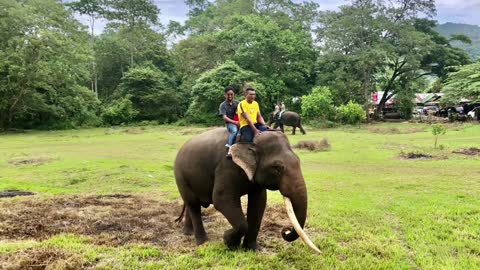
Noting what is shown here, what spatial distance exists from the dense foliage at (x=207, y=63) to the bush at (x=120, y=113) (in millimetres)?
91

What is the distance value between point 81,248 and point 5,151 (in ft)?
50.8

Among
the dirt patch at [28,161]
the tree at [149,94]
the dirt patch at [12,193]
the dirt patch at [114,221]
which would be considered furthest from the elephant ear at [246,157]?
the tree at [149,94]

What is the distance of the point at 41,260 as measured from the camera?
18.0 ft

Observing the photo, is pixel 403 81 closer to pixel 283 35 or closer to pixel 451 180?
pixel 283 35

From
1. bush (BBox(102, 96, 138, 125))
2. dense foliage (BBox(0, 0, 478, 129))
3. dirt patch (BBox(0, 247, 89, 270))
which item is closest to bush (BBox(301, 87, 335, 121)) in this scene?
dense foliage (BBox(0, 0, 478, 129))

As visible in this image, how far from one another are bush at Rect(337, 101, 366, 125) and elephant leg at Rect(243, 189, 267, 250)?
2761 cm

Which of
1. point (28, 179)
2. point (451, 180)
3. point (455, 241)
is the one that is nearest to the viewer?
point (455, 241)

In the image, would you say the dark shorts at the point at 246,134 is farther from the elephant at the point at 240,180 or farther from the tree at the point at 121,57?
the tree at the point at 121,57

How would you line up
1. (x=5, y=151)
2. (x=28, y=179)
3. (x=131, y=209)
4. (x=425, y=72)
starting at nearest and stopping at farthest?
Result: (x=131, y=209), (x=28, y=179), (x=5, y=151), (x=425, y=72)

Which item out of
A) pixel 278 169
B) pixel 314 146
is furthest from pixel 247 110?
pixel 314 146

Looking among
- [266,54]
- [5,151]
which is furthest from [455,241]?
[266,54]

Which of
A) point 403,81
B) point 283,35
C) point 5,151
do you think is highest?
point 283,35

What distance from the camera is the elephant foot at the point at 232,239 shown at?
6078 mm

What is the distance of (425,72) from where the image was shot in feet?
139
